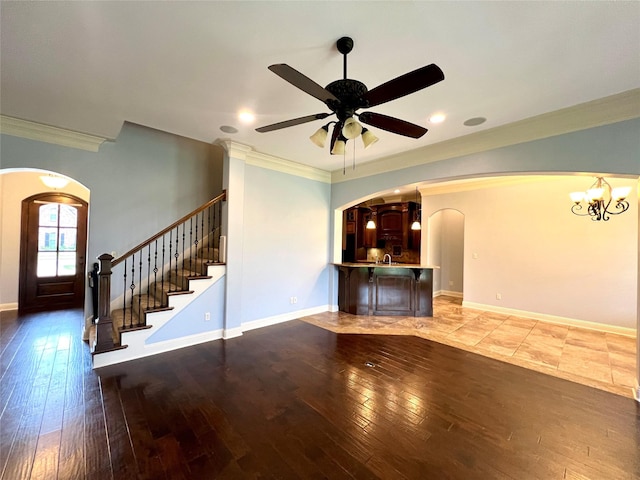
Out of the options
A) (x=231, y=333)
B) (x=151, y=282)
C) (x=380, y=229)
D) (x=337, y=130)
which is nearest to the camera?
(x=337, y=130)

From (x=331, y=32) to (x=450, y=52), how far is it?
0.94 meters

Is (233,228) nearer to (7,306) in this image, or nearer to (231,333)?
(231,333)

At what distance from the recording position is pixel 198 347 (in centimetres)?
362

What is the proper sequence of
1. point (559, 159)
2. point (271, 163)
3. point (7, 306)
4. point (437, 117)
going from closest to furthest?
point (559, 159) → point (437, 117) → point (271, 163) → point (7, 306)

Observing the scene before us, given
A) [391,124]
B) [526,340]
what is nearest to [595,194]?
[526,340]

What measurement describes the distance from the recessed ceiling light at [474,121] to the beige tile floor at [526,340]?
2997 millimetres

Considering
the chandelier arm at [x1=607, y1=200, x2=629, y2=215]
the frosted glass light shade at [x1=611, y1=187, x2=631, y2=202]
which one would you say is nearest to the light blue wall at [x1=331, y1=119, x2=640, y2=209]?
the frosted glass light shade at [x1=611, y1=187, x2=631, y2=202]

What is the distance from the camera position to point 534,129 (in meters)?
3.04

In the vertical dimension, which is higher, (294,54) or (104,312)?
(294,54)

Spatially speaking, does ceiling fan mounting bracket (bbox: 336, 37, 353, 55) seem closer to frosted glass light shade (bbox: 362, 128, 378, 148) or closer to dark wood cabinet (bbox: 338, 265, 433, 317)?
frosted glass light shade (bbox: 362, 128, 378, 148)

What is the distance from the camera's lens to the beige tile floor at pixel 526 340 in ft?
9.95

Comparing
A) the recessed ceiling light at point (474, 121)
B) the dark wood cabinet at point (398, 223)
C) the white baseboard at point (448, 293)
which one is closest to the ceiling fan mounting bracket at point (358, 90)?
the recessed ceiling light at point (474, 121)

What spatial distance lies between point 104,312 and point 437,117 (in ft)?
14.9

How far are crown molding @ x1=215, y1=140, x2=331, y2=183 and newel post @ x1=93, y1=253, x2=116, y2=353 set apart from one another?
216 cm
